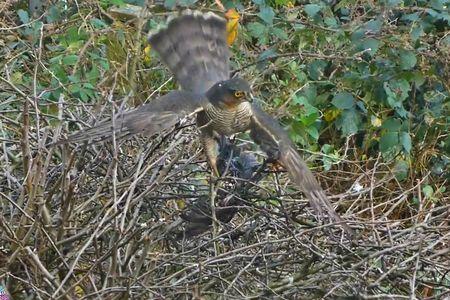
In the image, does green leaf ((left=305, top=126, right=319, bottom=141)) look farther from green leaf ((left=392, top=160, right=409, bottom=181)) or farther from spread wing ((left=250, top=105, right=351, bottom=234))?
spread wing ((left=250, top=105, right=351, bottom=234))

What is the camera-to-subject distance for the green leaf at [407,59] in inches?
204

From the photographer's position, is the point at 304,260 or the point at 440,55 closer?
the point at 304,260

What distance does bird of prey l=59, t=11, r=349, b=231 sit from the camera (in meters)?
3.30

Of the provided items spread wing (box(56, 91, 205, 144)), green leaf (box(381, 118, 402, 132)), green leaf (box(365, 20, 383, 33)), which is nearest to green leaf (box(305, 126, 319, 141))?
green leaf (box(381, 118, 402, 132))

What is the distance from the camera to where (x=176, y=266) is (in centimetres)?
312

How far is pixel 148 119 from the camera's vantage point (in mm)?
3389

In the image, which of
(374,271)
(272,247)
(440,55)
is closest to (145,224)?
(272,247)

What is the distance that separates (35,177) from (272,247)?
72 centimetres

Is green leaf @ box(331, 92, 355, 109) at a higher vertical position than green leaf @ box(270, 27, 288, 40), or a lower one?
lower

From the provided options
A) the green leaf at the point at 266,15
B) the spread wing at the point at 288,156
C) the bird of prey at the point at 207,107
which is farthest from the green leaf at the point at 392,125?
the spread wing at the point at 288,156

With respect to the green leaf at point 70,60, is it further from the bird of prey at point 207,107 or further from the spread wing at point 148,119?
the spread wing at point 148,119

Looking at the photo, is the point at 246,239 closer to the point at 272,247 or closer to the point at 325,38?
the point at 272,247

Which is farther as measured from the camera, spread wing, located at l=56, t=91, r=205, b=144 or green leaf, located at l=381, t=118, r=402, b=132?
green leaf, located at l=381, t=118, r=402, b=132

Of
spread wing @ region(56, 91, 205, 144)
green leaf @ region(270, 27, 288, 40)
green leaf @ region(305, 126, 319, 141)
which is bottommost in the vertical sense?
green leaf @ region(305, 126, 319, 141)
